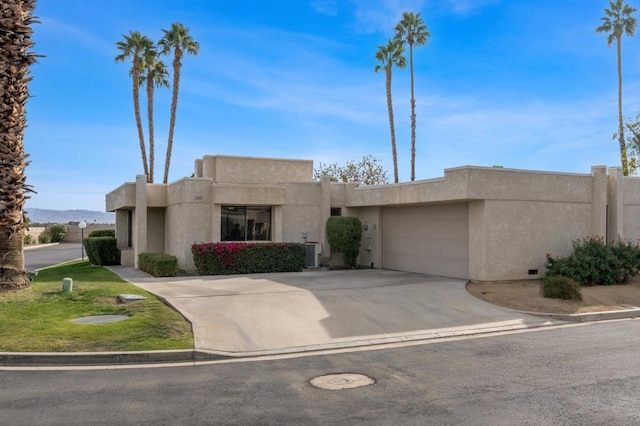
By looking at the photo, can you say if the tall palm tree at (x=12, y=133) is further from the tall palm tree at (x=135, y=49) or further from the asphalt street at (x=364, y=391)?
the tall palm tree at (x=135, y=49)

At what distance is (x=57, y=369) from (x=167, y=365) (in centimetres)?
155

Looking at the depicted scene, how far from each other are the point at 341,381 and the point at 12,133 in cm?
1078

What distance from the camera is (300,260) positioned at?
2002cm

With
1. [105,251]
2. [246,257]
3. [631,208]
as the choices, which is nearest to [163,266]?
[246,257]

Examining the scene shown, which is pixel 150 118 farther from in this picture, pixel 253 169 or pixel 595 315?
pixel 595 315

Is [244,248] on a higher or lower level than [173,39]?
lower

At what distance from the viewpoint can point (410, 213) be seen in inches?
789

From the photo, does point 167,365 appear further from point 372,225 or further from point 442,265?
point 372,225

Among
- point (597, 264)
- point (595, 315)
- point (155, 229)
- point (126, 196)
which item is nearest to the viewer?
point (595, 315)

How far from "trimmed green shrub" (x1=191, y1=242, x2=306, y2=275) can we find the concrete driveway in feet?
7.01

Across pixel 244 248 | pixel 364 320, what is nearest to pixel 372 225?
pixel 244 248

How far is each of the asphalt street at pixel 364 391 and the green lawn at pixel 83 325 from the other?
994mm

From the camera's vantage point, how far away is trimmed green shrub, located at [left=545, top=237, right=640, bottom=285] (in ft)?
50.2

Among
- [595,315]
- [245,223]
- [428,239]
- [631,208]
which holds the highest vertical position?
[631,208]
